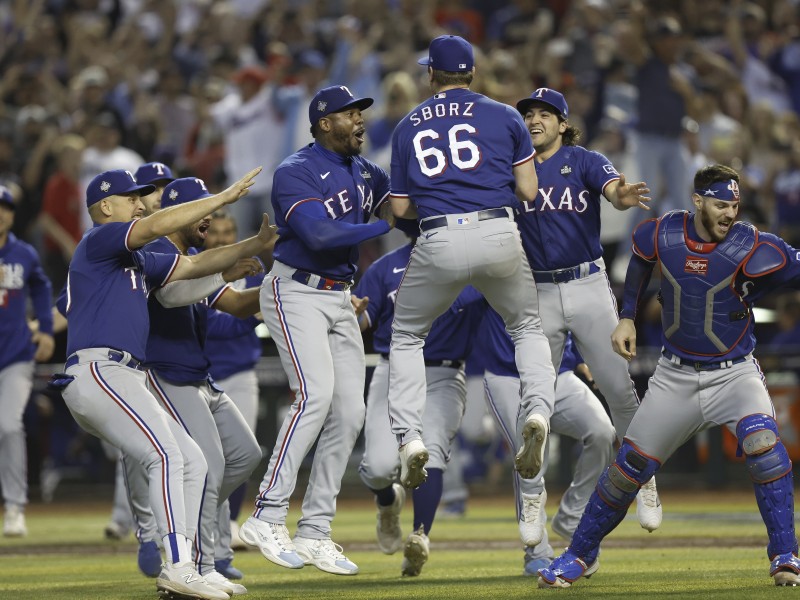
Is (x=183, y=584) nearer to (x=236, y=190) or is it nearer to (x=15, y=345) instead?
(x=236, y=190)

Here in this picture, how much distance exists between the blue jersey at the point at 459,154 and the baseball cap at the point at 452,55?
18 cm

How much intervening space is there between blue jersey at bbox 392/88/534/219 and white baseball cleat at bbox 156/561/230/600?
2326 mm

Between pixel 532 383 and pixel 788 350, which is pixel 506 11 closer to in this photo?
pixel 788 350

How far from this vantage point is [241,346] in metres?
10.7

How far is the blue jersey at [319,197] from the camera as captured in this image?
795cm

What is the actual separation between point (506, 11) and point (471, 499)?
22.8ft

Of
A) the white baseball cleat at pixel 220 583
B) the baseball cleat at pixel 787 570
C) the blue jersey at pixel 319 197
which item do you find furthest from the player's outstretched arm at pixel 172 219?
the baseball cleat at pixel 787 570

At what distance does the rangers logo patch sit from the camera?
745 cm

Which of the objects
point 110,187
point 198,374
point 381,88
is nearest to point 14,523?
point 198,374

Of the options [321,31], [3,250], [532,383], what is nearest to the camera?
[532,383]

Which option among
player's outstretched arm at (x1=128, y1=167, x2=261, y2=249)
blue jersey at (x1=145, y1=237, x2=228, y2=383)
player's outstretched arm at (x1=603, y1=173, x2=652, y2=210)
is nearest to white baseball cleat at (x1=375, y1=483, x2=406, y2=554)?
blue jersey at (x1=145, y1=237, x2=228, y2=383)

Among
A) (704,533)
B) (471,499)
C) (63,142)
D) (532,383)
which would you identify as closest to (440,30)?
(63,142)

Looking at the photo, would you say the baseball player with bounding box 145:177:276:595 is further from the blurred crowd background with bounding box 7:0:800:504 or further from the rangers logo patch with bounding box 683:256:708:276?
the blurred crowd background with bounding box 7:0:800:504

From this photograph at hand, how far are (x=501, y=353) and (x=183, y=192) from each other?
7.67ft
